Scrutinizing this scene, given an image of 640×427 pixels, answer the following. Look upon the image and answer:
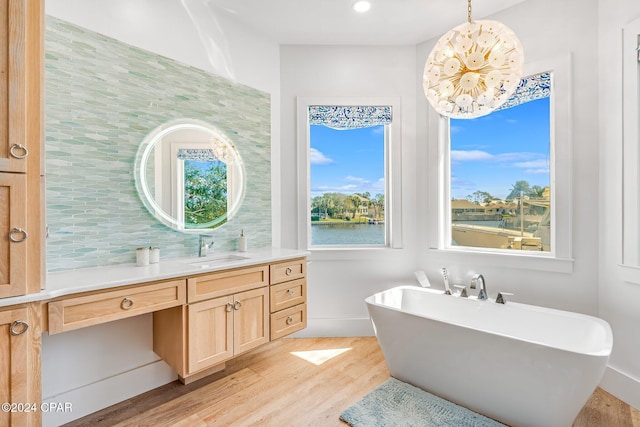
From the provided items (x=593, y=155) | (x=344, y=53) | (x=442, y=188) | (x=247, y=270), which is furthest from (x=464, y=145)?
(x=247, y=270)

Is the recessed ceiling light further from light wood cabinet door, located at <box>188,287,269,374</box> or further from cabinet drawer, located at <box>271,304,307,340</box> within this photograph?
cabinet drawer, located at <box>271,304,307,340</box>

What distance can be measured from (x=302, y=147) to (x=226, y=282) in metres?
1.55

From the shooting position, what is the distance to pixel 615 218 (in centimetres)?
211

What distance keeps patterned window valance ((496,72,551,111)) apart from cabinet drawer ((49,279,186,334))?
115 inches

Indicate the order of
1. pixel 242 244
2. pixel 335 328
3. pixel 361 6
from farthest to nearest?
pixel 335 328, pixel 242 244, pixel 361 6

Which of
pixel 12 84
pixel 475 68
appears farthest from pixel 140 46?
pixel 475 68

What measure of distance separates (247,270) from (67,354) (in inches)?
43.9

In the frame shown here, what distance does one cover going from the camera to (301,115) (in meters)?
3.07

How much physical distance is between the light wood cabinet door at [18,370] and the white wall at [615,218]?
3.28 m

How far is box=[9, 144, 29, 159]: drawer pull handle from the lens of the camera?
1.32 metres

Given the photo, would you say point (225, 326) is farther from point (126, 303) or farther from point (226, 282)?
point (126, 303)

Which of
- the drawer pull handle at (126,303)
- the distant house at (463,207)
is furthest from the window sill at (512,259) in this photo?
the drawer pull handle at (126,303)

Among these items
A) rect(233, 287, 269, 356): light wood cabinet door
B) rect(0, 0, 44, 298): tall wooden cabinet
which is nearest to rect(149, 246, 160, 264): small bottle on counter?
rect(233, 287, 269, 356): light wood cabinet door

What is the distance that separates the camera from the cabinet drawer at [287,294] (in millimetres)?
2402
